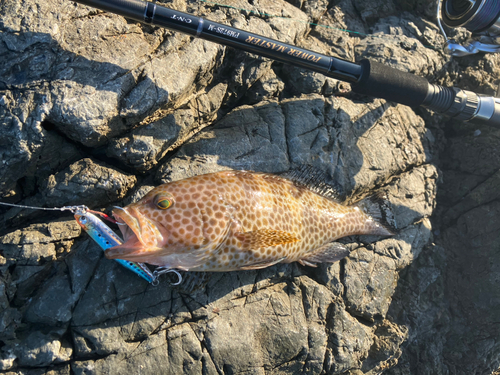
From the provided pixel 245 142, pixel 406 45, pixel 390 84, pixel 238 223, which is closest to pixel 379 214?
pixel 390 84

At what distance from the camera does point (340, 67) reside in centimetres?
560

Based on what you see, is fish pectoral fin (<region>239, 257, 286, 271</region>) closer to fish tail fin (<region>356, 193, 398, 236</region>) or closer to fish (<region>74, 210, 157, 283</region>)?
fish (<region>74, 210, 157, 283</region>)

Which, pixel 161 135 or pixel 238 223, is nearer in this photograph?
pixel 238 223

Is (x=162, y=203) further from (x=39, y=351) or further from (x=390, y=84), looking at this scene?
(x=390, y=84)

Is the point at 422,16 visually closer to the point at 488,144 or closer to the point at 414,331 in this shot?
the point at 488,144

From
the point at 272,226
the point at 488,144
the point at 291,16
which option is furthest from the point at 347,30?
the point at 272,226

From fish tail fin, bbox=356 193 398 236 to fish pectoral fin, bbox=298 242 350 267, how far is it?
Result: 67 cm

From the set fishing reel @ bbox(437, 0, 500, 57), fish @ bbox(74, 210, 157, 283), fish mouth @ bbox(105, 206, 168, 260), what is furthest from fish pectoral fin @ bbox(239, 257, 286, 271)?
fishing reel @ bbox(437, 0, 500, 57)

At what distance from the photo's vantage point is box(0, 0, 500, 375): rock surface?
4469 mm

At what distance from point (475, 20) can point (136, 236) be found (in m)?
6.02

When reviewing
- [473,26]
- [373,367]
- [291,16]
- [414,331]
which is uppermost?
[473,26]

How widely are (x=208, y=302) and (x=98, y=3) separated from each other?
4.04 metres

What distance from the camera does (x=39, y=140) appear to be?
445cm

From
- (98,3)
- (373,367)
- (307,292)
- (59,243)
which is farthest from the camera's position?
(373,367)
